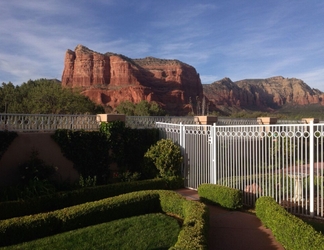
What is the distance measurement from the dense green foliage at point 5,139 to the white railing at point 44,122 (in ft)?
0.72

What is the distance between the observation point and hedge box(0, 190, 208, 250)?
470 cm

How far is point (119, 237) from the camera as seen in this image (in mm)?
5277

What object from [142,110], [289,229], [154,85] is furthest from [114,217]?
[154,85]

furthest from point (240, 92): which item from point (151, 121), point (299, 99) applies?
point (151, 121)

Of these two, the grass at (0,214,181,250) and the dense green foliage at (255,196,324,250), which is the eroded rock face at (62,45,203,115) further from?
the dense green foliage at (255,196,324,250)

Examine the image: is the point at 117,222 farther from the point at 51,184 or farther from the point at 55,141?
the point at 55,141

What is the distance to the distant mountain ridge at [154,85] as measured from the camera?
214ft

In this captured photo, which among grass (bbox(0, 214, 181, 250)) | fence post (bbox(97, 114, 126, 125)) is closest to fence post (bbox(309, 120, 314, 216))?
grass (bbox(0, 214, 181, 250))

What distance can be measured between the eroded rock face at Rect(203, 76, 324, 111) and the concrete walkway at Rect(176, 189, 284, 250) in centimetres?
7217

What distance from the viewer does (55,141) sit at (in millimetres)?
8984

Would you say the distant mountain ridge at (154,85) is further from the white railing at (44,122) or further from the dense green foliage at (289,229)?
the dense green foliage at (289,229)

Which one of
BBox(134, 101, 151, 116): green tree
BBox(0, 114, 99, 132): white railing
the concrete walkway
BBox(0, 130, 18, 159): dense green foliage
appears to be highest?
BBox(134, 101, 151, 116): green tree

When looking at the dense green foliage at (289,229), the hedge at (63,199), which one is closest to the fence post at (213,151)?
the hedge at (63,199)

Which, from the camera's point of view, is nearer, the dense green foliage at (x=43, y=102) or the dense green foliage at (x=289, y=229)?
the dense green foliage at (x=289, y=229)
